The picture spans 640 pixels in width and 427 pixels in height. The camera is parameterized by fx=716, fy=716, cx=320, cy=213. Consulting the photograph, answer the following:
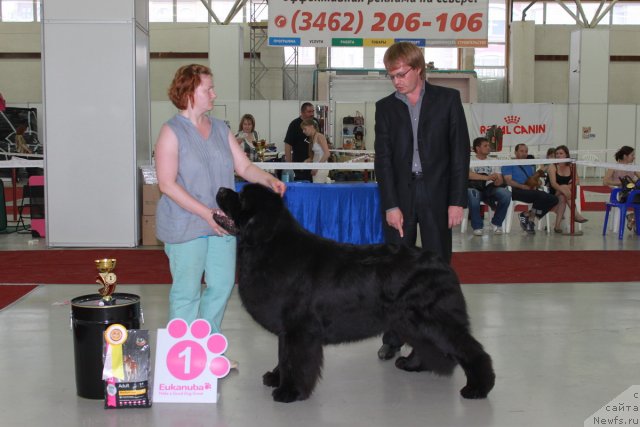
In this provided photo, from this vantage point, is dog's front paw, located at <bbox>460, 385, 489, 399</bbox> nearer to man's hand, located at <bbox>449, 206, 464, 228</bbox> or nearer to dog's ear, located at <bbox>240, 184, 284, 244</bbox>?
man's hand, located at <bbox>449, 206, 464, 228</bbox>

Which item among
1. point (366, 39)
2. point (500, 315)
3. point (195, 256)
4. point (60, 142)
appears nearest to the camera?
point (195, 256)

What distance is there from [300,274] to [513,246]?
5.74 m

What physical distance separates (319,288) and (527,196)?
22.0 feet

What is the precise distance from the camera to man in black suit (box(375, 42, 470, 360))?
12.4 ft

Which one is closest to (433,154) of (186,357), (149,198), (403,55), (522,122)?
(403,55)

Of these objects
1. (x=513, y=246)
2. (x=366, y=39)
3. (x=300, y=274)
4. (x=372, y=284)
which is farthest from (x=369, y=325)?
(x=366, y=39)

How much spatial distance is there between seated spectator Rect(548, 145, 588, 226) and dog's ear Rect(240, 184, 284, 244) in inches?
276

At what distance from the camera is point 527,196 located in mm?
9289

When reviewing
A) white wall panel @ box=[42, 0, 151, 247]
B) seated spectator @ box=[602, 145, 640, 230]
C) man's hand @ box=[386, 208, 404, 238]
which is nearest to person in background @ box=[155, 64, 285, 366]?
man's hand @ box=[386, 208, 404, 238]

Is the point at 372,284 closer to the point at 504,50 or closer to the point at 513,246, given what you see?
the point at 513,246

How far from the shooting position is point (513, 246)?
8.39m

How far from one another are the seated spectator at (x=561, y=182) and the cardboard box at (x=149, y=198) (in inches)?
199

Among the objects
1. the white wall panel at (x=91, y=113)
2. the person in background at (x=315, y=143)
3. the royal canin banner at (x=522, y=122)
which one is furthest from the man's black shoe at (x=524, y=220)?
the royal canin banner at (x=522, y=122)

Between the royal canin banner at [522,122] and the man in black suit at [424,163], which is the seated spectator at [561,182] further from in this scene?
the royal canin banner at [522,122]
